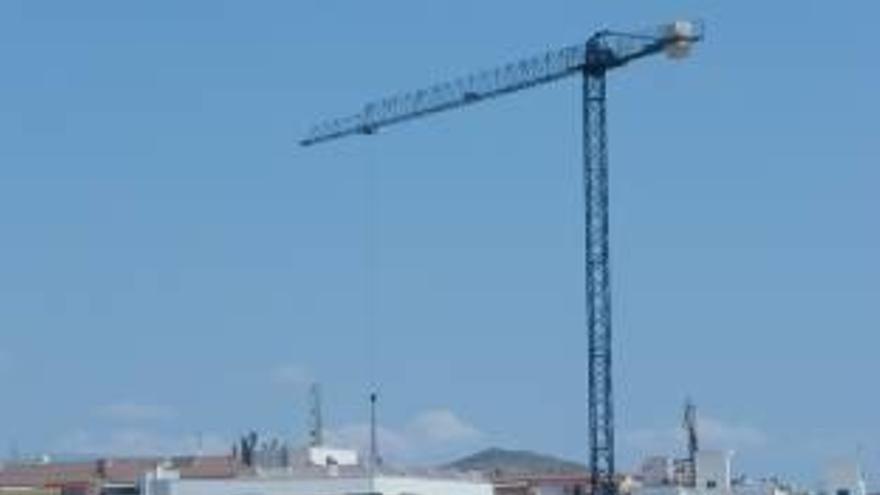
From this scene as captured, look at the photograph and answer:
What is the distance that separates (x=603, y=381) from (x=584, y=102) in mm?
22935

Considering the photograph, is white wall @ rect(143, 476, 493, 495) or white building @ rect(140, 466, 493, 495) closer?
white wall @ rect(143, 476, 493, 495)

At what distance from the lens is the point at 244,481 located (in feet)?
580


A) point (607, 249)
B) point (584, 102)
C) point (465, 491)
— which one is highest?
point (584, 102)

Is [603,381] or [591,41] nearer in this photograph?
[603,381]

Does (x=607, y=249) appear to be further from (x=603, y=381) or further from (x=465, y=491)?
(x=465, y=491)

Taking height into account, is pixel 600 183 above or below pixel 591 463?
above

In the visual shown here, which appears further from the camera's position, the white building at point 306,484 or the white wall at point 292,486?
the white building at point 306,484

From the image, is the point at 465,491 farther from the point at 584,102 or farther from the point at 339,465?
the point at 584,102

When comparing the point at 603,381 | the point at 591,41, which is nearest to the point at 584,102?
the point at 591,41

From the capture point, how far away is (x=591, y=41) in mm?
188500

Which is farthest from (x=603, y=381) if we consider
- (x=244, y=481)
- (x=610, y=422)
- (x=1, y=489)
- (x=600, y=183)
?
(x=1, y=489)

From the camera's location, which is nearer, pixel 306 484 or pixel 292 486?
pixel 306 484

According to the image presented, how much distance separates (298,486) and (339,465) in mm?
14451

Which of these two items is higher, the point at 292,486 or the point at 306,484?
the point at 306,484
